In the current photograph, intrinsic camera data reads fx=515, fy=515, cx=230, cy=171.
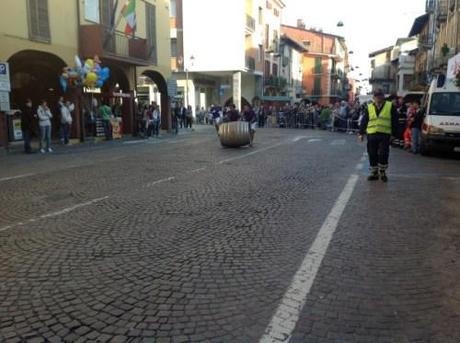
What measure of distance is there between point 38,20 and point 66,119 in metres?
3.68

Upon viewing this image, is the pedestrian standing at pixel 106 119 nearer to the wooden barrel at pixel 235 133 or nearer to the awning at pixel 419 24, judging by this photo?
the wooden barrel at pixel 235 133

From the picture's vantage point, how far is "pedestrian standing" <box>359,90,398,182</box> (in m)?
9.78

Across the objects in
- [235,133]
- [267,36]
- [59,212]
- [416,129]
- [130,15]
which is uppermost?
[267,36]

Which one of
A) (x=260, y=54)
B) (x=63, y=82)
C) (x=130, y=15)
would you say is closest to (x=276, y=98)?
(x=260, y=54)

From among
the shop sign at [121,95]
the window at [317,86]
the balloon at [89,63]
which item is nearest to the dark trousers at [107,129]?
the shop sign at [121,95]

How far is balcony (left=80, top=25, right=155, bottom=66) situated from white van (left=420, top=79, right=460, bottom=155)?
42.5ft

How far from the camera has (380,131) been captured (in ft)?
32.2

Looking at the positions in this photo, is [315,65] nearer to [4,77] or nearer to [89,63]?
[89,63]

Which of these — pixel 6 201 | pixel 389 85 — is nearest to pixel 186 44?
pixel 6 201

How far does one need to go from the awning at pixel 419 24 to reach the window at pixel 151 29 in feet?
103

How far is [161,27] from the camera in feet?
95.1

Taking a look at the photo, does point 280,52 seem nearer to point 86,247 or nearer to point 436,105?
point 436,105

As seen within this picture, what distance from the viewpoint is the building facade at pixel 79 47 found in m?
18.1

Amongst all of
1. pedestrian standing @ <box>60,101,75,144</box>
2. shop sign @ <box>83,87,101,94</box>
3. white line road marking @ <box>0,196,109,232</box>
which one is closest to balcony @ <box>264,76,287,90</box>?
shop sign @ <box>83,87,101,94</box>
